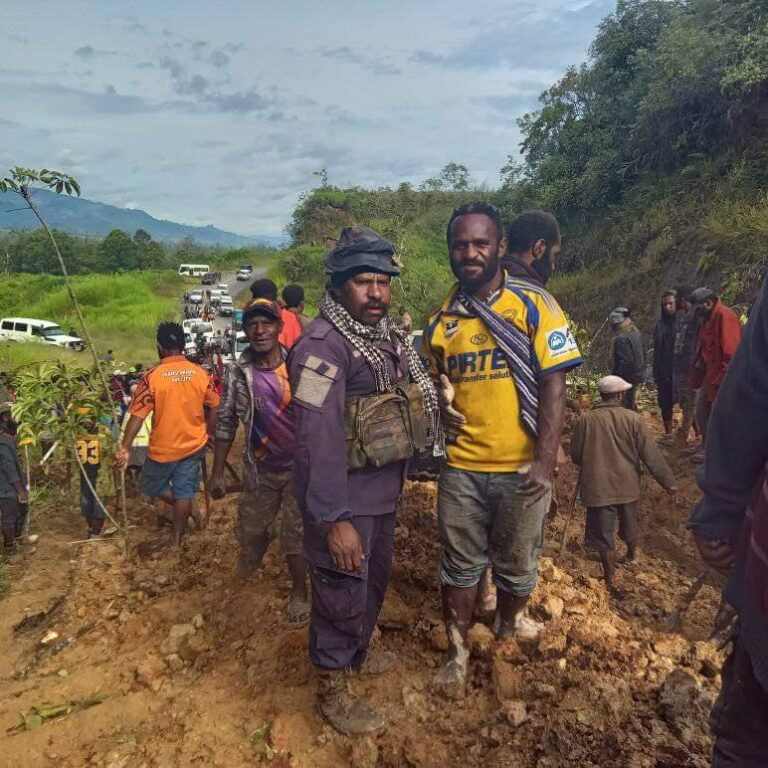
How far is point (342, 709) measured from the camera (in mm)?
2387

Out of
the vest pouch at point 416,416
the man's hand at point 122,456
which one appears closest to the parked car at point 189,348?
the man's hand at point 122,456

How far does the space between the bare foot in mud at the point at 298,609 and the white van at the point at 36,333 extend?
2425cm

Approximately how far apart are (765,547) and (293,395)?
1.49 m

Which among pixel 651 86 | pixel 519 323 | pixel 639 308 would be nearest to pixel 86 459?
pixel 519 323

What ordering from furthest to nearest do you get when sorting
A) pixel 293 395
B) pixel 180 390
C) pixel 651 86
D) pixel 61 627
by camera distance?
pixel 651 86, pixel 180 390, pixel 61 627, pixel 293 395

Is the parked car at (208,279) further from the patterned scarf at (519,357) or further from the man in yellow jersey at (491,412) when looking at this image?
the patterned scarf at (519,357)

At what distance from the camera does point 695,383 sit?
559cm

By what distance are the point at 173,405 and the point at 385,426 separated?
256cm

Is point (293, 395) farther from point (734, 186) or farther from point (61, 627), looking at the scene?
point (734, 186)

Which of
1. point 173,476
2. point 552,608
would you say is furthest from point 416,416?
point 173,476

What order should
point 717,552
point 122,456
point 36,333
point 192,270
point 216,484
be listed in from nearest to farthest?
point 717,552
point 216,484
point 122,456
point 36,333
point 192,270

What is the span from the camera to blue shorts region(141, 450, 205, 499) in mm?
4504

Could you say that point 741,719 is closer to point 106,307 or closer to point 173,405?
point 173,405

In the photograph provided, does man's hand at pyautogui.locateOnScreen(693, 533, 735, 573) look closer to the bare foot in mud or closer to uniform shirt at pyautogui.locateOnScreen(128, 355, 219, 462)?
the bare foot in mud
